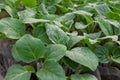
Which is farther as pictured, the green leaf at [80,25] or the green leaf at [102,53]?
the green leaf at [80,25]

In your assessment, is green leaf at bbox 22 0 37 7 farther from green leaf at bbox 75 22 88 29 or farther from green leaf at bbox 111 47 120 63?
green leaf at bbox 111 47 120 63

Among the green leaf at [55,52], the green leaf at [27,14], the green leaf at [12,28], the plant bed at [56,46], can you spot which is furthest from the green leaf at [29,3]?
the green leaf at [55,52]

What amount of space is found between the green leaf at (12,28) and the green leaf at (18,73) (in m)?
0.19

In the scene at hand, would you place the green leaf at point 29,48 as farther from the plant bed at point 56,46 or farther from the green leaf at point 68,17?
the green leaf at point 68,17

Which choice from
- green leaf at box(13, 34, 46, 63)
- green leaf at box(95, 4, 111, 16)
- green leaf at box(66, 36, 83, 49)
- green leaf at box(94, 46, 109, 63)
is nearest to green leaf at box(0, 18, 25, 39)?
green leaf at box(13, 34, 46, 63)

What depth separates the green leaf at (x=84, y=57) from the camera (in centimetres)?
120

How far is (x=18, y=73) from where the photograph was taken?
1.17m

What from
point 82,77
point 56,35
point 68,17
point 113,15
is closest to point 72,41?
point 56,35

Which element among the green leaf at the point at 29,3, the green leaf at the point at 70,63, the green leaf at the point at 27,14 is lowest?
the green leaf at the point at 70,63

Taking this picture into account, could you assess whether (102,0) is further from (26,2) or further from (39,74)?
(39,74)

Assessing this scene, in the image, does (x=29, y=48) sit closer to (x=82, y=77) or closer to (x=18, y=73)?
(x=18, y=73)

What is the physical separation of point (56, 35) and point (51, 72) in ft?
0.72

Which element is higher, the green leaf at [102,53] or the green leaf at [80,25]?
the green leaf at [80,25]

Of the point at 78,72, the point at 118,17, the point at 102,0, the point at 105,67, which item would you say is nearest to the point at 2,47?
the point at 78,72
